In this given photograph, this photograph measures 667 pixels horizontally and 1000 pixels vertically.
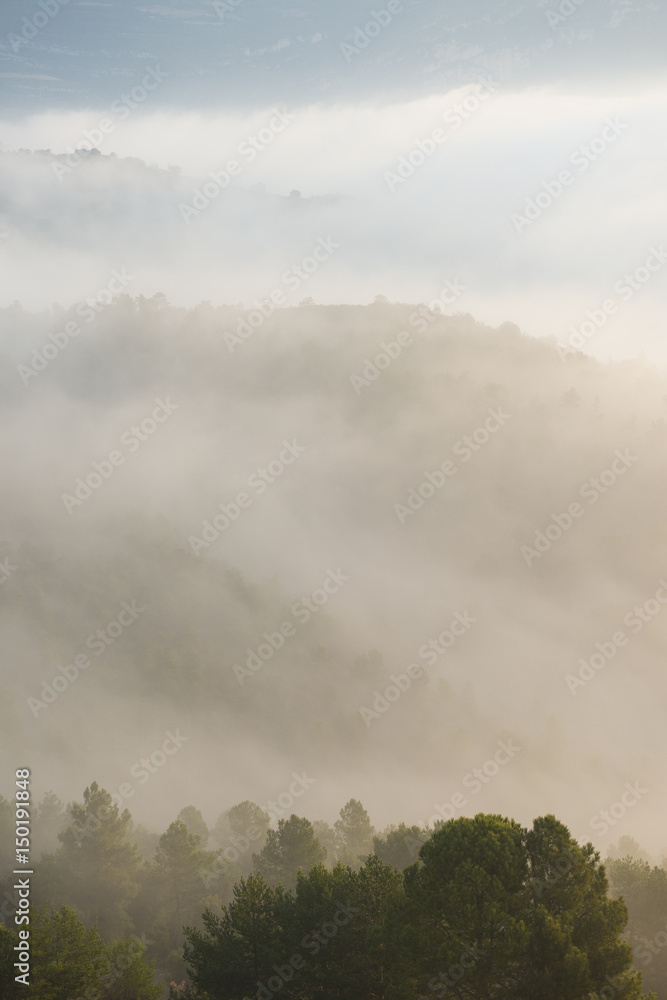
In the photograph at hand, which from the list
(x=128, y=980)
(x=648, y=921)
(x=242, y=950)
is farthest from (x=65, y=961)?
(x=648, y=921)

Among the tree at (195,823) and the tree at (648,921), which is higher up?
the tree at (648,921)

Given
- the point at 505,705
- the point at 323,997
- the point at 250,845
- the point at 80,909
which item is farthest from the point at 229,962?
the point at 505,705

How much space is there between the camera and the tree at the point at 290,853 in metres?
47.7

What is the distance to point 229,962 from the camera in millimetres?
26156

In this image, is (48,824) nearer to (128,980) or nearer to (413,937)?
(128,980)

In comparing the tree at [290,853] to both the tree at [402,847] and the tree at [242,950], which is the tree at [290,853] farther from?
the tree at [242,950]

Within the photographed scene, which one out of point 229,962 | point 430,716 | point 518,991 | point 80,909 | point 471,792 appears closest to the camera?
point 518,991

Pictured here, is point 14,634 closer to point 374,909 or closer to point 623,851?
point 623,851

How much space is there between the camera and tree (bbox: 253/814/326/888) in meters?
47.7

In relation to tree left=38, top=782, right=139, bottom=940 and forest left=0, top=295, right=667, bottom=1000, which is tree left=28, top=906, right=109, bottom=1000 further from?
tree left=38, top=782, right=139, bottom=940

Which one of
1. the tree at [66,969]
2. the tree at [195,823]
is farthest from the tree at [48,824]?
the tree at [66,969]

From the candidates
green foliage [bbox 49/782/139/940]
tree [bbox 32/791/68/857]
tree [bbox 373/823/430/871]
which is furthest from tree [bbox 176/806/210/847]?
tree [bbox 373/823/430/871]

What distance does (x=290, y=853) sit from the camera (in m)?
47.8

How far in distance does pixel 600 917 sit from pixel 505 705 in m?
159
